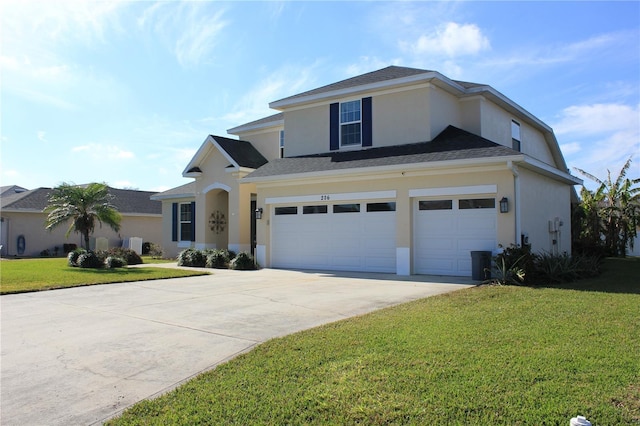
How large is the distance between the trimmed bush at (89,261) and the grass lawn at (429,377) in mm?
15184

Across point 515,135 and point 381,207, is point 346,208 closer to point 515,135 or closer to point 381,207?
point 381,207

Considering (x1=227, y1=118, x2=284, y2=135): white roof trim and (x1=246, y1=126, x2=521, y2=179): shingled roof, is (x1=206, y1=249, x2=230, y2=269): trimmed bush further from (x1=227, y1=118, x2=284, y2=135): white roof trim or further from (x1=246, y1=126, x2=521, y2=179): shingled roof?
(x1=227, y1=118, x2=284, y2=135): white roof trim

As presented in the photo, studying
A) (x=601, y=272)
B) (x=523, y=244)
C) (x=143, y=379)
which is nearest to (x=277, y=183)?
(x=523, y=244)

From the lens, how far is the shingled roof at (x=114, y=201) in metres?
30.7

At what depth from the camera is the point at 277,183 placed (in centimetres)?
1847

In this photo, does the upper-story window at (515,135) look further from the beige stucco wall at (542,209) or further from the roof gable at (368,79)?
the roof gable at (368,79)

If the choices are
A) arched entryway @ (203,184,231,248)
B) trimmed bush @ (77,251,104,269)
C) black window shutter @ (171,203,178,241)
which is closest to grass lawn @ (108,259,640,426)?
trimmed bush @ (77,251,104,269)

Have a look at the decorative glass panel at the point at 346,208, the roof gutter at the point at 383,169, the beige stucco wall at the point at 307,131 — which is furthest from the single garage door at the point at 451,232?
the beige stucco wall at the point at 307,131

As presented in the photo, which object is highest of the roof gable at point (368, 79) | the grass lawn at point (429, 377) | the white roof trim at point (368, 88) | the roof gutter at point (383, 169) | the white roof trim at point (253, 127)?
the roof gable at point (368, 79)

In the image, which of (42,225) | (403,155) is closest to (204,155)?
(403,155)

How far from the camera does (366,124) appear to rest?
17891 millimetres

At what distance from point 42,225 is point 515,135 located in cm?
2889

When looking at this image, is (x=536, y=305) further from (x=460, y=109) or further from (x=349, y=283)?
(x=460, y=109)

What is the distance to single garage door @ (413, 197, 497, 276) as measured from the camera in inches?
559
